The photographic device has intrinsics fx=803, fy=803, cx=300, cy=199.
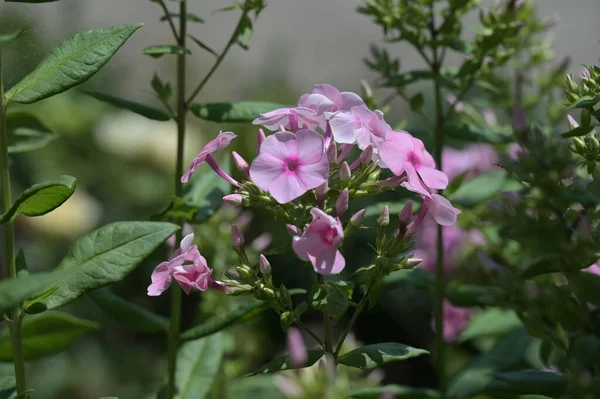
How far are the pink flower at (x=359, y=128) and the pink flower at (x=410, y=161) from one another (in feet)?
0.10

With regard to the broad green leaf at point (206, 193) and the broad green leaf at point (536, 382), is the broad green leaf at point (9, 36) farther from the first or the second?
the broad green leaf at point (536, 382)

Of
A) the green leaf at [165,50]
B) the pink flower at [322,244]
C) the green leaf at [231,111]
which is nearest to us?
the pink flower at [322,244]

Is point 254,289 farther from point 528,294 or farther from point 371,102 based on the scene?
point 371,102

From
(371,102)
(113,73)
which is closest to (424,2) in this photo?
(371,102)

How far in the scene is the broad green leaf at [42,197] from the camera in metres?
0.93

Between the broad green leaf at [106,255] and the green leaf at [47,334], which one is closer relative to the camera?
the broad green leaf at [106,255]

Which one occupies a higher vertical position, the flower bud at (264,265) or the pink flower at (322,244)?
the pink flower at (322,244)

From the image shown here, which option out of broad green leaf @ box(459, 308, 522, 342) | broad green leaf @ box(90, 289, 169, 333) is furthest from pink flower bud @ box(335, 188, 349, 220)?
broad green leaf @ box(459, 308, 522, 342)

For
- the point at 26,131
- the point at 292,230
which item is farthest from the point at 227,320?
the point at 26,131

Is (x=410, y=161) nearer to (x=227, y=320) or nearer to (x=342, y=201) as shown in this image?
(x=342, y=201)

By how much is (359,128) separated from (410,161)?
0.26 feet

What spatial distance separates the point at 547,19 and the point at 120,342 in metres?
1.86

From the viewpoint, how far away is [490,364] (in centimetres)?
151

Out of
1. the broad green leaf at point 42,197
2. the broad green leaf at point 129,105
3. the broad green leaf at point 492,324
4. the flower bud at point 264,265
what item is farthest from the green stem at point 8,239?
the broad green leaf at point 492,324
